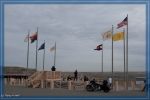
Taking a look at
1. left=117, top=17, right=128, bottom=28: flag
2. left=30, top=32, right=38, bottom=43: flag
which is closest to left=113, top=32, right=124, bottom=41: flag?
left=117, top=17, right=128, bottom=28: flag

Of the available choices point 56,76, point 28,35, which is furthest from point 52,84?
point 28,35

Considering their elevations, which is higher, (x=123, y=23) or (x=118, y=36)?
(x=123, y=23)

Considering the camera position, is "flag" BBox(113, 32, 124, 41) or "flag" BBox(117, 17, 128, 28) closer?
"flag" BBox(117, 17, 128, 28)

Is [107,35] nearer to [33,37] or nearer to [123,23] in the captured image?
[123,23]

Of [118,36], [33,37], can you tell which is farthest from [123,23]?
[33,37]

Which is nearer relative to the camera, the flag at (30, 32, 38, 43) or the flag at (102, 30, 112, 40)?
the flag at (102, 30, 112, 40)

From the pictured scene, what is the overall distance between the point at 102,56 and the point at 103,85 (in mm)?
19208

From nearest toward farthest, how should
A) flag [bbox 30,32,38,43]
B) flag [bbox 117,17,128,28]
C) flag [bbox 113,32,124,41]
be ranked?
1. flag [bbox 117,17,128,28]
2. flag [bbox 113,32,124,41]
3. flag [bbox 30,32,38,43]

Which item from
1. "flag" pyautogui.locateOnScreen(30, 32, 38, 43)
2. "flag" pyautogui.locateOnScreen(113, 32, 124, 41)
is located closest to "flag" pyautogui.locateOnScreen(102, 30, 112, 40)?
"flag" pyautogui.locateOnScreen(113, 32, 124, 41)

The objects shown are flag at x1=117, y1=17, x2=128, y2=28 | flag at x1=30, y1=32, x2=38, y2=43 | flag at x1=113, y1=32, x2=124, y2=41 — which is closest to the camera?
flag at x1=117, y1=17, x2=128, y2=28

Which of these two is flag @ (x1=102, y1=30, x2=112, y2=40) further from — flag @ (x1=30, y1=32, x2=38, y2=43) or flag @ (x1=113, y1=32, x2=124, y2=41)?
flag @ (x1=30, y1=32, x2=38, y2=43)

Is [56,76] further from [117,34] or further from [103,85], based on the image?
[103,85]

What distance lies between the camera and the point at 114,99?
27.2 m

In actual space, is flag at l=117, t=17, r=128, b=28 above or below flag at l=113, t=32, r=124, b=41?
above
